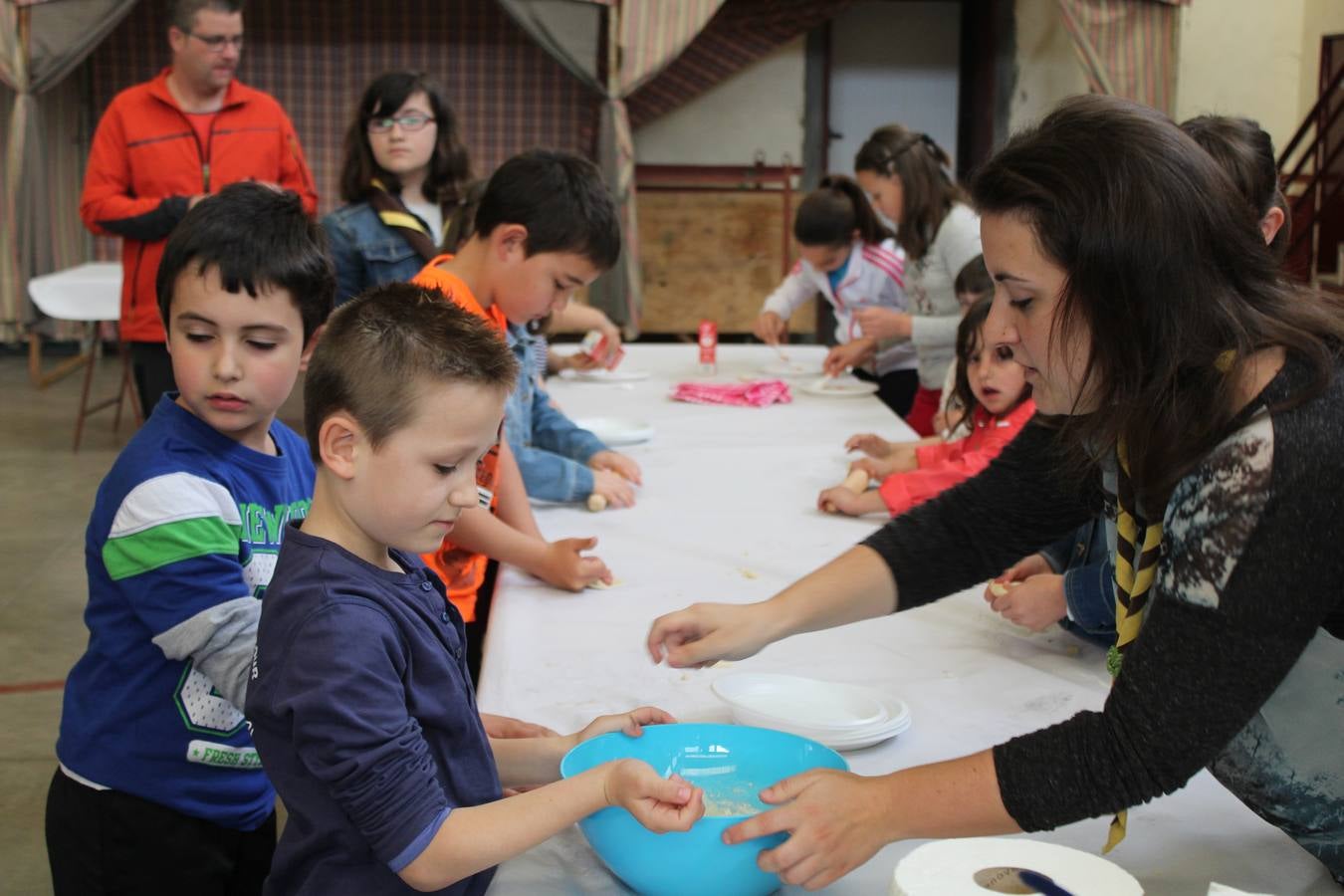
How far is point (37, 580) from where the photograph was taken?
14.8ft

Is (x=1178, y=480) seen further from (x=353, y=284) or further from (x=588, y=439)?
(x=353, y=284)

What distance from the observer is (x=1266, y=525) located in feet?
3.49

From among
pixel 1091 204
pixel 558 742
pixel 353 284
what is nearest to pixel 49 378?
pixel 353 284

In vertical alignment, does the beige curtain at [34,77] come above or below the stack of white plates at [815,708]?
above

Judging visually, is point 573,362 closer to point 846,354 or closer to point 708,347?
point 708,347

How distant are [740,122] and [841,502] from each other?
21.1 ft

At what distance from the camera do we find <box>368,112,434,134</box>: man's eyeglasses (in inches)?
142

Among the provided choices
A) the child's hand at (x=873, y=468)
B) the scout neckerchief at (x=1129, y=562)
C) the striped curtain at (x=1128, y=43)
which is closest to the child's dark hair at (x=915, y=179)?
the child's hand at (x=873, y=468)

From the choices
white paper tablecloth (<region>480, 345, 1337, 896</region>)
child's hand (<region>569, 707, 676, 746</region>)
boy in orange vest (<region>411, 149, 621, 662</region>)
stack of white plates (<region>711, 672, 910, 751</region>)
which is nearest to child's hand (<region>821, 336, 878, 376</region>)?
white paper tablecloth (<region>480, 345, 1337, 896</region>)

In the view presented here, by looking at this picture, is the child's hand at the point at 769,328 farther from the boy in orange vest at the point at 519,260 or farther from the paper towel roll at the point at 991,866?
the paper towel roll at the point at 991,866

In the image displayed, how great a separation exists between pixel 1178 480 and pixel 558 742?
2.29ft

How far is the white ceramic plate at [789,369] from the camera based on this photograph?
4352 mm

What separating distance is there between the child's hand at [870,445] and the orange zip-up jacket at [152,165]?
1.98 metres

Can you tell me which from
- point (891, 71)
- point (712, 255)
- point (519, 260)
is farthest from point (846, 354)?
point (891, 71)
